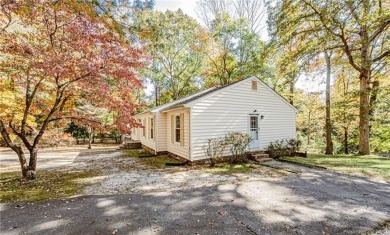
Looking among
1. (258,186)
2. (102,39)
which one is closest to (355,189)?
(258,186)

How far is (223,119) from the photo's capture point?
1074cm

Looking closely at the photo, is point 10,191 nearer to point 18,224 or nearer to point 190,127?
point 18,224

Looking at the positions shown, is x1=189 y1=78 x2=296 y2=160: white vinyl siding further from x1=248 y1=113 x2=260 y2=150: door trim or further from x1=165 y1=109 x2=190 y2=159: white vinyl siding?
x1=165 y1=109 x2=190 y2=159: white vinyl siding

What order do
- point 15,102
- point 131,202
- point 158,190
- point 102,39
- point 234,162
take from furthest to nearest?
1. point 234,162
2. point 15,102
3. point 102,39
4. point 158,190
5. point 131,202

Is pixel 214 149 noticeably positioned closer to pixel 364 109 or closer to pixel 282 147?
pixel 282 147

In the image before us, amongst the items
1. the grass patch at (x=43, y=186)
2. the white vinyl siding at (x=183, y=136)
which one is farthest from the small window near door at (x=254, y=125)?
the grass patch at (x=43, y=186)

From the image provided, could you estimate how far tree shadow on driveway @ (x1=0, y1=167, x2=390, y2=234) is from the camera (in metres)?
3.89

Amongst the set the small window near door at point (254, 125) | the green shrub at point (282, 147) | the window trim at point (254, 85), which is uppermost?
the window trim at point (254, 85)

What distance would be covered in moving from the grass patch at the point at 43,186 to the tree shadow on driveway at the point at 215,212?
65cm

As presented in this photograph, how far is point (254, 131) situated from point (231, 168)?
353 centimetres

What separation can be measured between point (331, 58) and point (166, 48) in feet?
50.1

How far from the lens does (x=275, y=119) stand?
12.7 metres

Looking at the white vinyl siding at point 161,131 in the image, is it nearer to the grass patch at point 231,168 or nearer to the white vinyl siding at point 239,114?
the white vinyl siding at point 239,114

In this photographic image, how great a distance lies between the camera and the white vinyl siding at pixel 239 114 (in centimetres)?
1005
